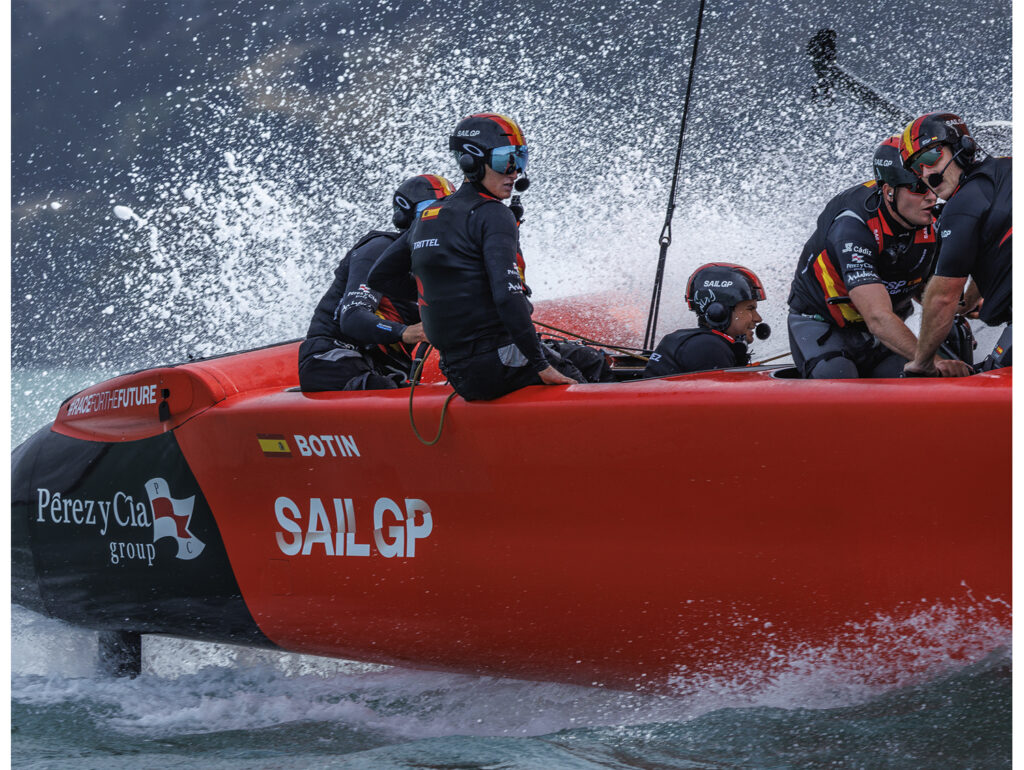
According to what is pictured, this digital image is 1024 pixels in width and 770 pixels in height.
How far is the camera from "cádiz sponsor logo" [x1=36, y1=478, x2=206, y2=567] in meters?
Result: 3.83

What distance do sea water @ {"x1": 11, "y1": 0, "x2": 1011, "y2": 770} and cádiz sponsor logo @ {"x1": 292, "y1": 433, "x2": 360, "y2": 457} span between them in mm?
844

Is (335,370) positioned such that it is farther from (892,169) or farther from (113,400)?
(892,169)

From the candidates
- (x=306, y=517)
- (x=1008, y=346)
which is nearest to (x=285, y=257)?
(x=306, y=517)

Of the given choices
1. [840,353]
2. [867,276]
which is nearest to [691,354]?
[840,353]

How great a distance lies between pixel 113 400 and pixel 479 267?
5.52ft

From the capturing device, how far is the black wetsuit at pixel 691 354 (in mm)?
3443

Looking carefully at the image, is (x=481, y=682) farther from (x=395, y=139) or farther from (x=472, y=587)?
(x=395, y=139)

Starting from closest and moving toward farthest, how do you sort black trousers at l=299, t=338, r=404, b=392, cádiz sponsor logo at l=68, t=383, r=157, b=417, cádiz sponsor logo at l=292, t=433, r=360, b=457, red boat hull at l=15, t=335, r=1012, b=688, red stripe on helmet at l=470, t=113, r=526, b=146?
red boat hull at l=15, t=335, r=1012, b=688, red stripe on helmet at l=470, t=113, r=526, b=146, cádiz sponsor logo at l=292, t=433, r=360, b=457, black trousers at l=299, t=338, r=404, b=392, cádiz sponsor logo at l=68, t=383, r=157, b=417

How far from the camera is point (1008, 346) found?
2742mm

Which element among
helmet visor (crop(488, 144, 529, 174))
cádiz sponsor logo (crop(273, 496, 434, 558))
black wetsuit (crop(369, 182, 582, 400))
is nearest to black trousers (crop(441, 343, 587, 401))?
black wetsuit (crop(369, 182, 582, 400))

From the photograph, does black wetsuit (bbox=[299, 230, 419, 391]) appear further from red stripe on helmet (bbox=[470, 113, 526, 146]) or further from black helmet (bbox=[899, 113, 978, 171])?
black helmet (bbox=[899, 113, 978, 171])

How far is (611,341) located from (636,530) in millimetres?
2473

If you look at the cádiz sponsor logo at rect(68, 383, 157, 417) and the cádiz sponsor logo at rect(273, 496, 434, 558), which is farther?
the cádiz sponsor logo at rect(68, 383, 157, 417)

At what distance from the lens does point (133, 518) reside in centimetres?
397
